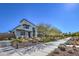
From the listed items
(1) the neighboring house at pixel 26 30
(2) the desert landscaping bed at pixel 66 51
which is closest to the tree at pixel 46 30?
(1) the neighboring house at pixel 26 30

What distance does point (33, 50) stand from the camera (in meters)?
3.14

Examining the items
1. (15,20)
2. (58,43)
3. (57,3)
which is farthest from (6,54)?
(57,3)

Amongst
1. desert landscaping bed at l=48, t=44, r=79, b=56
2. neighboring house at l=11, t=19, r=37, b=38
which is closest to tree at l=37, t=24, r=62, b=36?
neighboring house at l=11, t=19, r=37, b=38

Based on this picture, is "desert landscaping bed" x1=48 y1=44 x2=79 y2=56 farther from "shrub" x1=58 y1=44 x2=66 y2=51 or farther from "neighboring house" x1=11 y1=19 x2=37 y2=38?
"neighboring house" x1=11 y1=19 x2=37 y2=38

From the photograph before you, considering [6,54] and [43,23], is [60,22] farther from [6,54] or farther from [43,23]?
[6,54]

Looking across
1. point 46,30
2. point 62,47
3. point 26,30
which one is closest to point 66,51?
point 62,47

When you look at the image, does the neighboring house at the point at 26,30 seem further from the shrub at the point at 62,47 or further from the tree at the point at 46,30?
the shrub at the point at 62,47

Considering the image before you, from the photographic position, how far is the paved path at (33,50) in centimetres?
313

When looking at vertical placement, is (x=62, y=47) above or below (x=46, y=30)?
below

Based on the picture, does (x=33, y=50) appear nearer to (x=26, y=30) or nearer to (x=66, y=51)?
(x=26, y=30)

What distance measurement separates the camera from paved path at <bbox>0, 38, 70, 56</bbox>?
3.13 meters

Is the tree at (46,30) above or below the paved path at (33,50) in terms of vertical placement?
above

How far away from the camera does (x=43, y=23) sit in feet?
10.3

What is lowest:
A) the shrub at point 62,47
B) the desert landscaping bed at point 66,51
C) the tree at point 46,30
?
the desert landscaping bed at point 66,51
